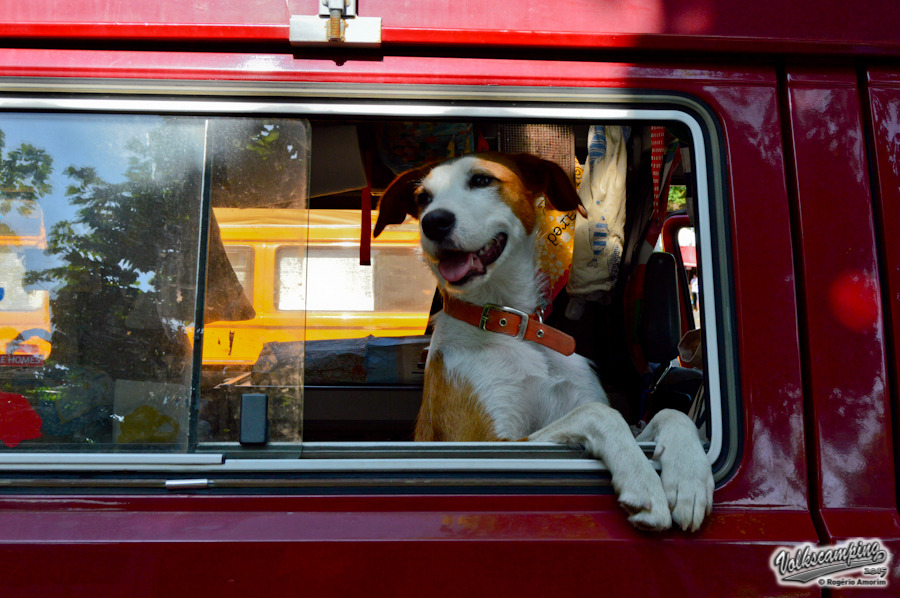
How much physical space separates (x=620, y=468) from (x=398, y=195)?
1.61 m

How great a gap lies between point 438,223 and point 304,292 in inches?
30.7

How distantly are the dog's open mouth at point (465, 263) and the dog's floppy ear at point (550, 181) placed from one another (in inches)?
13.0

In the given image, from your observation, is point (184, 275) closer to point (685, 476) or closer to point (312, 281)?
point (685, 476)

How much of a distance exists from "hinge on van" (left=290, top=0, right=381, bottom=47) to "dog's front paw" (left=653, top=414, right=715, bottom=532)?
0.99 m

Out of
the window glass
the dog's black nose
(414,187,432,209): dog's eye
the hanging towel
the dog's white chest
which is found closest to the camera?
the window glass

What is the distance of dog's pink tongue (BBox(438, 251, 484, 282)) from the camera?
2023 mm

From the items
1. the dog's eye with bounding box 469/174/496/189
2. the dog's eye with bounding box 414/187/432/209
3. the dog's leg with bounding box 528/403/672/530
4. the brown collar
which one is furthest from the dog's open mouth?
the dog's leg with bounding box 528/403/672/530

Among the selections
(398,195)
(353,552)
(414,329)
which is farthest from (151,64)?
(414,329)

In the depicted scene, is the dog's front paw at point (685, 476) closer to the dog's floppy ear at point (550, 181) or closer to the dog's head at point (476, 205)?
the dog's head at point (476, 205)

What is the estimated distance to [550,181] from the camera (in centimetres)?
229

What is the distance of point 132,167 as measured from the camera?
1.20 m

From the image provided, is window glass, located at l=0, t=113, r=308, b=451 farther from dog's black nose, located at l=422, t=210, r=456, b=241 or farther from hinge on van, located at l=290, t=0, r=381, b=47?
dog's black nose, located at l=422, t=210, r=456, b=241

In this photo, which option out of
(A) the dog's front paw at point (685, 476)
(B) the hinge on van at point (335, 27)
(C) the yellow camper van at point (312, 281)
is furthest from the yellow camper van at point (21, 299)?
(A) the dog's front paw at point (685, 476)

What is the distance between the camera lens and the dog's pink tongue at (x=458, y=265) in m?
2.02
